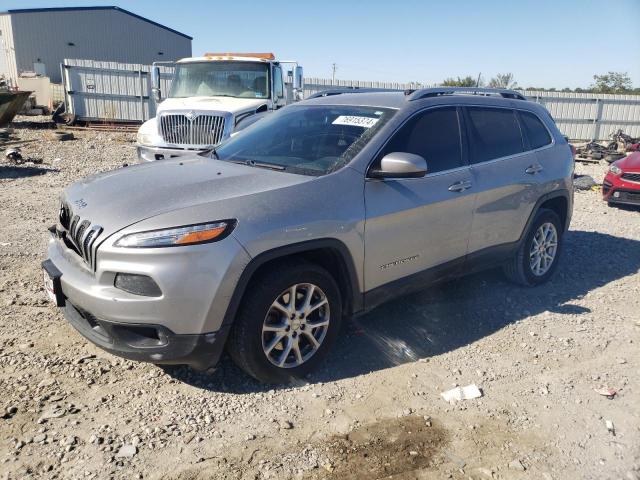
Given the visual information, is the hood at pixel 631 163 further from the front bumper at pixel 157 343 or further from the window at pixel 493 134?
the front bumper at pixel 157 343

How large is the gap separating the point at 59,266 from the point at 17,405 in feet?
2.76

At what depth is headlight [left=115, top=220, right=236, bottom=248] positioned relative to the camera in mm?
2848

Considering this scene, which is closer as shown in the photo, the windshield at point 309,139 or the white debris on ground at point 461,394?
the white debris on ground at point 461,394

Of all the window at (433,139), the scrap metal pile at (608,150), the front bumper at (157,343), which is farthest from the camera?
the scrap metal pile at (608,150)

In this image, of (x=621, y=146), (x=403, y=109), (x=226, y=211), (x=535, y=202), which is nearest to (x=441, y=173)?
(x=403, y=109)

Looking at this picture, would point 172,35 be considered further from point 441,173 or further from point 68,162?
point 441,173

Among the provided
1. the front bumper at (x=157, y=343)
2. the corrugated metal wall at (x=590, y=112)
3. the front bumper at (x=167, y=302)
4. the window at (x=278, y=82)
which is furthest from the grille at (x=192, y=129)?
the corrugated metal wall at (x=590, y=112)

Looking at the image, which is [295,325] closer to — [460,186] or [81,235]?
[81,235]

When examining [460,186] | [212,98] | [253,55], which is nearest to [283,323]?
[460,186]

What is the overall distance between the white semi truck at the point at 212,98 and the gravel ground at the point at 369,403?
15.5 ft

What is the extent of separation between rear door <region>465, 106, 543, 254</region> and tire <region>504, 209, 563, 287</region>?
0.25m

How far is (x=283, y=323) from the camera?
3311 mm

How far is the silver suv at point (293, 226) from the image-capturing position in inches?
114

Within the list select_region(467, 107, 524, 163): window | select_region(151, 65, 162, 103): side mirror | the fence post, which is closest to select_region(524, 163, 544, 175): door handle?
select_region(467, 107, 524, 163): window
